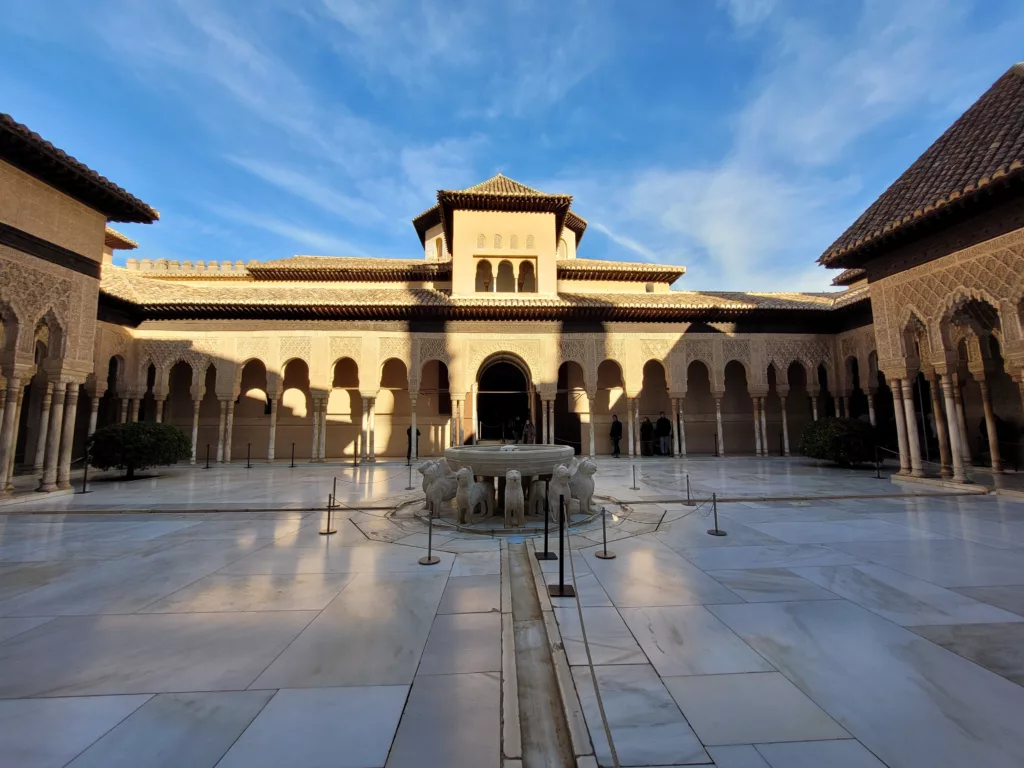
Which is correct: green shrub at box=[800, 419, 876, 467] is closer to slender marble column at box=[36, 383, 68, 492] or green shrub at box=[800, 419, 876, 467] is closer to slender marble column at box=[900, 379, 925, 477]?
slender marble column at box=[900, 379, 925, 477]

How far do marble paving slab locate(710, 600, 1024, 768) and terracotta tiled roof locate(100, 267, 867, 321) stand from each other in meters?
13.1

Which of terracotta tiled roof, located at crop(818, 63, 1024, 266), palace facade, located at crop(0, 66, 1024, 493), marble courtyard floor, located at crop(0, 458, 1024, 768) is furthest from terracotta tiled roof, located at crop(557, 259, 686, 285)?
marble courtyard floor, located at crop(0, 458, 1024, 768)

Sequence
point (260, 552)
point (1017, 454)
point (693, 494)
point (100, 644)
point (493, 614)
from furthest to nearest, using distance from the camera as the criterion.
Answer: point (1017, 454)
point (693, 494)
point (260, 552)
point (493, 614)
point (100, 644)

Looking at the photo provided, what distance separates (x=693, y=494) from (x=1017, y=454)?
36.4ft

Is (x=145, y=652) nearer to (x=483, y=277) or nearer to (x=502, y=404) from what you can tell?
(x=483, y=277)

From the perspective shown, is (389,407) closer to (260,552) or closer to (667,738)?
(260,552)

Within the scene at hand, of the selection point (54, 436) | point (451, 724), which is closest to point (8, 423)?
point (54, 436)

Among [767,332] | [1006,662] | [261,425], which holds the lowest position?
[1006,662]

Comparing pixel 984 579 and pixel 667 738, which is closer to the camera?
pixel 667 738

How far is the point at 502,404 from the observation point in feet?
72.0

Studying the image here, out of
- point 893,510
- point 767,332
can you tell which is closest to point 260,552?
point 893,510

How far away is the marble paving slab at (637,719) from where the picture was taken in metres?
1.73

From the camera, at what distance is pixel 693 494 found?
795cm

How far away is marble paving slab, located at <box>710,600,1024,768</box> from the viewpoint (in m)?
1.78
